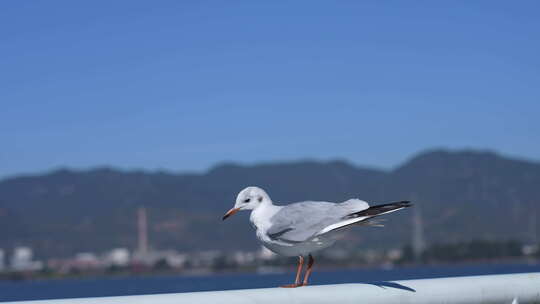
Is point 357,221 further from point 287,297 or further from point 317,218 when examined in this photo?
point 287,297

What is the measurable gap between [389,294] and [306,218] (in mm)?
1290

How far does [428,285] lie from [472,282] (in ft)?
2.14

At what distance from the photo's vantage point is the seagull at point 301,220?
30.4 feet

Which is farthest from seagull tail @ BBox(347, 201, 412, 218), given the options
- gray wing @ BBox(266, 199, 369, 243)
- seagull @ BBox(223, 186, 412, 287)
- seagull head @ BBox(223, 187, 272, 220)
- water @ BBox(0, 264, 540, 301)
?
water @ BBox(0, 264, 540, 301)

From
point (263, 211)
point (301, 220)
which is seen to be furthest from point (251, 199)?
point (301, 220)

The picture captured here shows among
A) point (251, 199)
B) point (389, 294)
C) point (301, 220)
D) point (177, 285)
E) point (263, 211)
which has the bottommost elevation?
point (177, 285)

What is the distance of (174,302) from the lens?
28.5 ft

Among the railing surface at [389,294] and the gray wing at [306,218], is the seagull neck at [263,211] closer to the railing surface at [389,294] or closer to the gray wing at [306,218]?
the gray wing at [306,218]

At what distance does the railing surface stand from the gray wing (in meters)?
0.58

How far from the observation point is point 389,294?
980 cm

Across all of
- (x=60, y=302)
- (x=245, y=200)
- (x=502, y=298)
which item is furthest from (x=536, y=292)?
(x=60, y=302)

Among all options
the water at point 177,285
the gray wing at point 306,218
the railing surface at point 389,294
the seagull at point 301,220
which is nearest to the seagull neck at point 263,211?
the seagull at point 301,220

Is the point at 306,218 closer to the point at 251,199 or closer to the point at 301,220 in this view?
the point at 301,220

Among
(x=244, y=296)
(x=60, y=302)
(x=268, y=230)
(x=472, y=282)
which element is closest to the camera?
(x=60, y=302)
